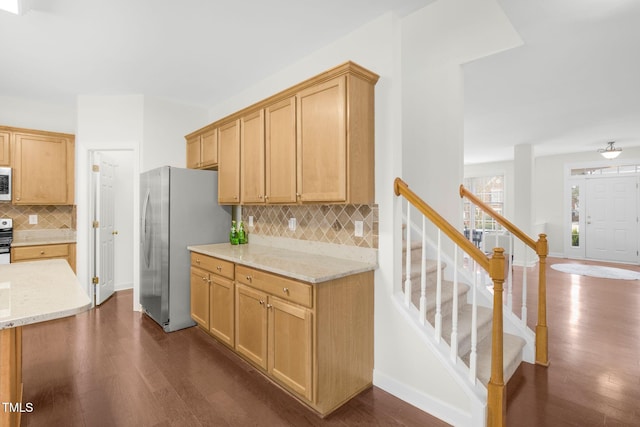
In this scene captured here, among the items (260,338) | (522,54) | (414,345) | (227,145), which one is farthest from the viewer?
Result: (227,145)

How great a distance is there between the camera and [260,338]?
239 centimetres

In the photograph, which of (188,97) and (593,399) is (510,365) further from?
(188,97)

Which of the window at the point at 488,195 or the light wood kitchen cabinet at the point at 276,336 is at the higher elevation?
the window at the point at 488,195

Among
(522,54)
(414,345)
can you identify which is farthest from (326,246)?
(522,54)

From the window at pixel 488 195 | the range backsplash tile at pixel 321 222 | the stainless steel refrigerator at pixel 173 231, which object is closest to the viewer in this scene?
the range backsplash tile at pixel 321 222

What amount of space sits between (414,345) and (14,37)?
3997 mm

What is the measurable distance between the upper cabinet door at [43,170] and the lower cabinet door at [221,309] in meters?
2.85

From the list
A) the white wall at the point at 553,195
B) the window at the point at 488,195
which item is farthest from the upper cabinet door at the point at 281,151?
the white wall at the point at 553,195

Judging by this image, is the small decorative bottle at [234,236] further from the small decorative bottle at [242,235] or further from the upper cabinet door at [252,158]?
the upper cabinet door at [252,158]

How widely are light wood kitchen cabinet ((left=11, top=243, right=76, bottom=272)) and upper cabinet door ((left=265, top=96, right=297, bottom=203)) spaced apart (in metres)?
3.04

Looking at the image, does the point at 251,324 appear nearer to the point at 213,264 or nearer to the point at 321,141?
the point at 213,264

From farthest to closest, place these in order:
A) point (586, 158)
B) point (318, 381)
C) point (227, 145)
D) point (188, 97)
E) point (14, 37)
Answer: point (586, 158)
point (188, 97)
point (227, 145)
point (14, 37)
point (318, 381)

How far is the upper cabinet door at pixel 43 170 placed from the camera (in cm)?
401

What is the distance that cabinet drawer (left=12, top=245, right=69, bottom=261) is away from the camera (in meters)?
3.78
